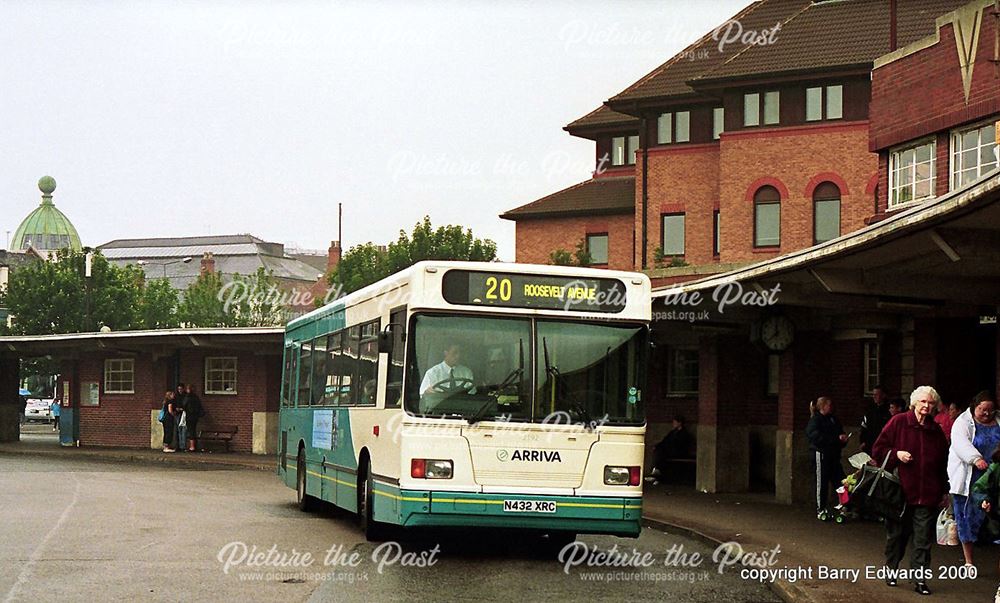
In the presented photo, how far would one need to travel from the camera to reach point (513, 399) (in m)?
15.0

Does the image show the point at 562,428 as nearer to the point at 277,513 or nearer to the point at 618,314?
the point at 618,314

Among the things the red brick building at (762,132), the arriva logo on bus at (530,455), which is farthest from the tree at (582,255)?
the arriva logo on bus at (530,455)

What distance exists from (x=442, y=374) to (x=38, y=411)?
8090 centimetres

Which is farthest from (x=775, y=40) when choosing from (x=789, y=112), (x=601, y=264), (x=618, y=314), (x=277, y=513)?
(x=618, y=314)

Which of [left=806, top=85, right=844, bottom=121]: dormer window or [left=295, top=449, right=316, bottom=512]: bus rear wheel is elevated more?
[left=806, top=85, right=844, bottom=121]: dormer window

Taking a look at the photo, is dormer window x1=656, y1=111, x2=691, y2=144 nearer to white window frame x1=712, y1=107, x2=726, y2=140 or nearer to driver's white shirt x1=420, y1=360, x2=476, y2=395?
white window frame x1=712, y1=107, x2=726, y2=140

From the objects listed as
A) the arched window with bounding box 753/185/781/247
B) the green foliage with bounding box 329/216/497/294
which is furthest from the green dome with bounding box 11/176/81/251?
the arched window with bounding box 753/185/781/247

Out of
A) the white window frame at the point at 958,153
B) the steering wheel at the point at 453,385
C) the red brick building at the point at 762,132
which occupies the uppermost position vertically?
the red brick building at the point at 762,132

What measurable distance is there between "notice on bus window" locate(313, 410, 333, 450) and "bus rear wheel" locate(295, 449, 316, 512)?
1.17 m

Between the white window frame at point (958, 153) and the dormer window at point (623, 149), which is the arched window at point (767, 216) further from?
the white window frame at point (958, 153)

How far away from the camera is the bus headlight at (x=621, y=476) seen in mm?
15094

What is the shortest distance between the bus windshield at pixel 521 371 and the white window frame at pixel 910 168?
44.7ft

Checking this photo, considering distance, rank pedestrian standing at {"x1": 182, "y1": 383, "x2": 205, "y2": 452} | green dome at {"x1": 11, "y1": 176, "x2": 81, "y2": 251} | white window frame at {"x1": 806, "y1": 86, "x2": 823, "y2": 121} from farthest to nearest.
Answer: green dome at {"x1": 11, "y1": 176, "x2": 81, "y2": 251}, white window frame at {"x1": 806, "y1": 86, "x2": 823, "y2": 121}, pedestrian standing at {"x1": 182, "y1": 383, "x2": 205, "y2": 452}

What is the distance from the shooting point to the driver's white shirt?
49.2 feet
